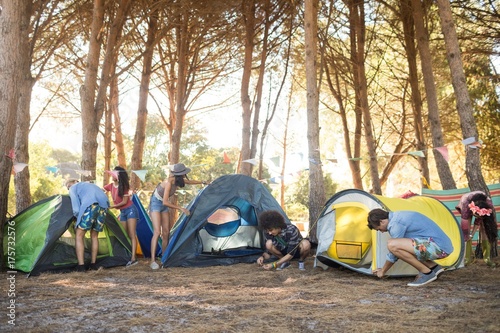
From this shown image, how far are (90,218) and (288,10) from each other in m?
8.08

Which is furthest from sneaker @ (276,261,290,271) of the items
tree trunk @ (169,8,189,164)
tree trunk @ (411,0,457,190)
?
tree trunk @ (169,8,189,164)

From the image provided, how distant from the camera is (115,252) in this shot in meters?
7.77

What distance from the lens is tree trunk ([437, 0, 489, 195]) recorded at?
8.02 metres

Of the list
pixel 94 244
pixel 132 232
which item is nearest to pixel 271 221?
pixel 132 232

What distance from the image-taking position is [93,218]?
6.87 m

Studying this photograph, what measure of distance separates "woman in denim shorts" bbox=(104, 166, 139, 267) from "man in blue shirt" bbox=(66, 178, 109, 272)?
2.02 ft

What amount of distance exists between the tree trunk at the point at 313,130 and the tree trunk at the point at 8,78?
427 cm

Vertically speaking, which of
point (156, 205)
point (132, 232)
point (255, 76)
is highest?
point (255, 76)

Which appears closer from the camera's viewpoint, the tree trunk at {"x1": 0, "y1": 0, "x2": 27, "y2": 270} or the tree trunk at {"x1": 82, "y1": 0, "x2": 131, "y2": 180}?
the tree trunk at {"x1": 0, "y1": 0, "x2": 27, "y2": 270}

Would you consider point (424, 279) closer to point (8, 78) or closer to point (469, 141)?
point (469, 141)

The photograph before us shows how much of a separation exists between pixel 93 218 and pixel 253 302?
9.46 feet

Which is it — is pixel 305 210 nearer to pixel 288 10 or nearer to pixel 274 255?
pixel 288 10

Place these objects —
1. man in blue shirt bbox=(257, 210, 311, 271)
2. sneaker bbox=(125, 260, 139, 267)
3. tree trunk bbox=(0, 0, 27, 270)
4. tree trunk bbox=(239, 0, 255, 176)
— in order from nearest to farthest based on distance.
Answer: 1. tree trunk bbox=(0, 0, 27, 270)
2. man in blue shirt bbox=(257, 210, 311, 271)
3. sneaker bbox=(125, 260, 139, 267)
4. tree trunk bbox=(239, 0, 255, 176)

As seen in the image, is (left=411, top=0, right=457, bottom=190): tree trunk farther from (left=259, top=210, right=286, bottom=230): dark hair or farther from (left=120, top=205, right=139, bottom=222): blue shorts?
(left=120, top=205, right=139, bottom=222): blue shorts
